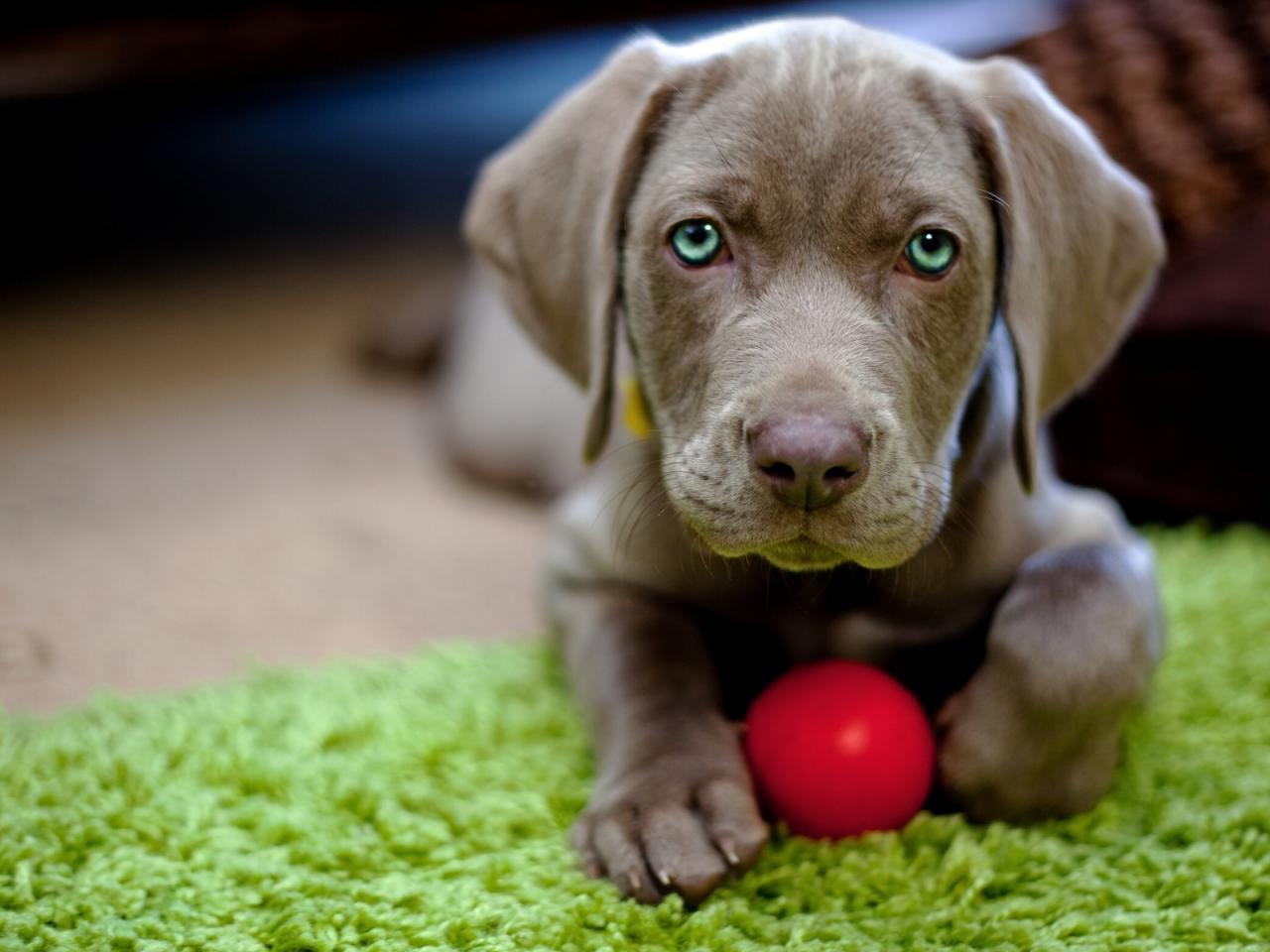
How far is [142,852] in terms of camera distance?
213 centimetres

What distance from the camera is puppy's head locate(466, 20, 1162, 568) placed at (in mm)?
2043

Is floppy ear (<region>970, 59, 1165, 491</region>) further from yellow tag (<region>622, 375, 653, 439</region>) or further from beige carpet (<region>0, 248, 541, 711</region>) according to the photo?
beige carpet (<region>0, 248, 541, 711</region>)

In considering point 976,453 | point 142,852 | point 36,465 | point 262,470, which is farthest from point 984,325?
point 36,465

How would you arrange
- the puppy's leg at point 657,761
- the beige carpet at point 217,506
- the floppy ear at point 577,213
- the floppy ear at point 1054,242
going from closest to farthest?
the puppy's leg at point 657,761, the floppy ear at point 1054,242, the floppy ear at point 577,213, the beige carpet at point 217,506

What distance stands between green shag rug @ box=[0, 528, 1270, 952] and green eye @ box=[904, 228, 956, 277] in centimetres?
89

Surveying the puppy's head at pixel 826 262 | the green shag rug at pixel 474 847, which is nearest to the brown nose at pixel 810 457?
the puppy's head at pixel 826 262

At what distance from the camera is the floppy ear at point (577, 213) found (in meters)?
2.41

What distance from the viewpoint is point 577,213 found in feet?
8.18

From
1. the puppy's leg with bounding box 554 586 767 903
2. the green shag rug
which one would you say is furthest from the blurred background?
the puppy's leg with bounding box 554 586 767 903

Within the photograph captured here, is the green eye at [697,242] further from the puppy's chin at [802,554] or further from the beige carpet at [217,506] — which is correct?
the beige carpet at [217,506]

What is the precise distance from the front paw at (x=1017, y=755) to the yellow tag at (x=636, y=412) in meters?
0.76

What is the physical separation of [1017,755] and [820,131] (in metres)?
1.04

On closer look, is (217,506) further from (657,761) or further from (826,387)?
(826,387)

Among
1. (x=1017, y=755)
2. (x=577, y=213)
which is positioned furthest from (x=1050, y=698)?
(x=577, y=213)
